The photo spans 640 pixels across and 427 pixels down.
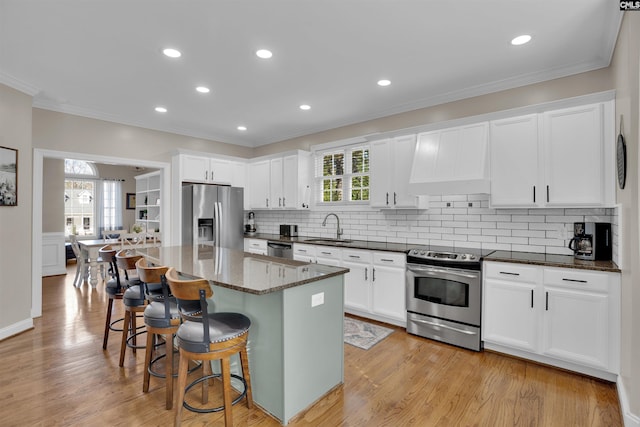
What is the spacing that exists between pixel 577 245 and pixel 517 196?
668 mm

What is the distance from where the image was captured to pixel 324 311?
2338 mm

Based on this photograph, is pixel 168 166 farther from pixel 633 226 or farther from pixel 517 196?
pixel 633 226

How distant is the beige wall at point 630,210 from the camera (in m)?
1.85

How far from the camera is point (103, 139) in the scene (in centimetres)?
468

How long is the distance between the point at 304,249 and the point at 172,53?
9.55 ft

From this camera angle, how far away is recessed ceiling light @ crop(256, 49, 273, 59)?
2.86 meters

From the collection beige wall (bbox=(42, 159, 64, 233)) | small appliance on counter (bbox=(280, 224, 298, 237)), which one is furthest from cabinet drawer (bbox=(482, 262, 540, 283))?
beige wall (bbox=(42, 159, 64, 233))

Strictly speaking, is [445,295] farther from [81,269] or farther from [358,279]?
[81,269]

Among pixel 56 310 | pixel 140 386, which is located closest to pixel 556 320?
pixel 140 386

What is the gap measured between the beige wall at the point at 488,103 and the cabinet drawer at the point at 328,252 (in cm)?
185

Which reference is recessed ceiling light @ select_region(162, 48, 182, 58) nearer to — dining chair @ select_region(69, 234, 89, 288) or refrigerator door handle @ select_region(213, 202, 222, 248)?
refrigerator door handle @ select_region(213, 202, 222, 248)

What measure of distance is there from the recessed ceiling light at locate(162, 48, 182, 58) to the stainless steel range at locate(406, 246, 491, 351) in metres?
3.11

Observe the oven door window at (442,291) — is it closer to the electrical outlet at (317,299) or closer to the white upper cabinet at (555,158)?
the white upper cabinet at (555,158)

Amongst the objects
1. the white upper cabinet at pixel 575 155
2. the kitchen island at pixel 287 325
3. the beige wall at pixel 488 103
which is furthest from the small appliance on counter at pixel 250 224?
the white upper cabinet at pixel 575 155
